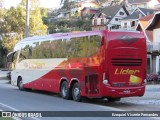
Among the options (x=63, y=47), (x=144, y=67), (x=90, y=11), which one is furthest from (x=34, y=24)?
(x=90, y=11)

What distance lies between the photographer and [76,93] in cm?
1834

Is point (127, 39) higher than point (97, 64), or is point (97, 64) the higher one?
point (127, 39)

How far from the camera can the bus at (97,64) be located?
16.7 metres

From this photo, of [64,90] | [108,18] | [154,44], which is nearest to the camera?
[64,90]

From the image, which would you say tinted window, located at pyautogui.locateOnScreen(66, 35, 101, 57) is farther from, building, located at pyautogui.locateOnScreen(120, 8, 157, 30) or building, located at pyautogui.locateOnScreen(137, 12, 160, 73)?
building, located at pyautogui.locateOnScreen(120, 8, 157, 30)

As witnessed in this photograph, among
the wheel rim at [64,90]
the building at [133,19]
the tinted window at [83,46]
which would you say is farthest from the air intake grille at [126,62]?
the building at [133,19]

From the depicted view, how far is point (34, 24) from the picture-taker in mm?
52844

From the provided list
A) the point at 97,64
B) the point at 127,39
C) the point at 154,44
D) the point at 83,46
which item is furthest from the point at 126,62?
the point at 154,44

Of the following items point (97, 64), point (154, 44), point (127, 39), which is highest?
point (127, 39)

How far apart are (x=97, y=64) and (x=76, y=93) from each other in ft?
7.06

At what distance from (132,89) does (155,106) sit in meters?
1.27

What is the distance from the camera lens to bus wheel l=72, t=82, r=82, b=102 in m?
18.1

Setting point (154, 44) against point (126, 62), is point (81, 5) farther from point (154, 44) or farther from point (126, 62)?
point (126, 62)

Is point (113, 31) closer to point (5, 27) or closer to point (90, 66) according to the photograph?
point (90, 66)
